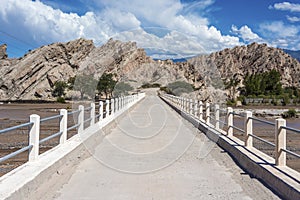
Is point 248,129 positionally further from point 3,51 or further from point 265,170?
point 3,51

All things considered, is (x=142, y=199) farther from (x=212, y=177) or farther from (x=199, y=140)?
(x=199, y=140)

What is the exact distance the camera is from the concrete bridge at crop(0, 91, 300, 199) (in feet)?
20.4

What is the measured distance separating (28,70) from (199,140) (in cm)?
13071

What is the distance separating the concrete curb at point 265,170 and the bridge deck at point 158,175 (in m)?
0.17

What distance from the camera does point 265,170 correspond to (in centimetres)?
715

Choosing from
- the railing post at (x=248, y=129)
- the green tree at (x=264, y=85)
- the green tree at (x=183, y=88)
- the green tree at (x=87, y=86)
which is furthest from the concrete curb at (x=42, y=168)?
the green tree at (x=264, y=85)

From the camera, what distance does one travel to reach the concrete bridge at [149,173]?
6227 millimetres

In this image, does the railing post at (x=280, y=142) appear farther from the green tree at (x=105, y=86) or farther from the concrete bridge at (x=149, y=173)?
the green tree at (x=105, y=86)

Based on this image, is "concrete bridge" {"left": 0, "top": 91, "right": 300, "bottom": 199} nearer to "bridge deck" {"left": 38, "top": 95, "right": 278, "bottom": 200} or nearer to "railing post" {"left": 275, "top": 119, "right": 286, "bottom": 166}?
"bridge deck" {"left": 38, "top": 95, "right": 278, "bottom": 200}

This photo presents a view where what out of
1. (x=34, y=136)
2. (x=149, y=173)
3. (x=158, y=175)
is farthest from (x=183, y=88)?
(x=34, y=136)

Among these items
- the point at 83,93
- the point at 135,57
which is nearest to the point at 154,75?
the point at 135,57

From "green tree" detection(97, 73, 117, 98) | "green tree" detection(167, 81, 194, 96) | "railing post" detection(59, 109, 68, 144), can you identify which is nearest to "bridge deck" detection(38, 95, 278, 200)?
"railing post" detection(59, 109, 68, 144)

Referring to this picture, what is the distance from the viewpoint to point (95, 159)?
961 cm

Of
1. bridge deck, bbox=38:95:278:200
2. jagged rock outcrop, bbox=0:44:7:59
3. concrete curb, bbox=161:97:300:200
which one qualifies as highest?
jagged rock outcrop, bbox=0:44:7:59
